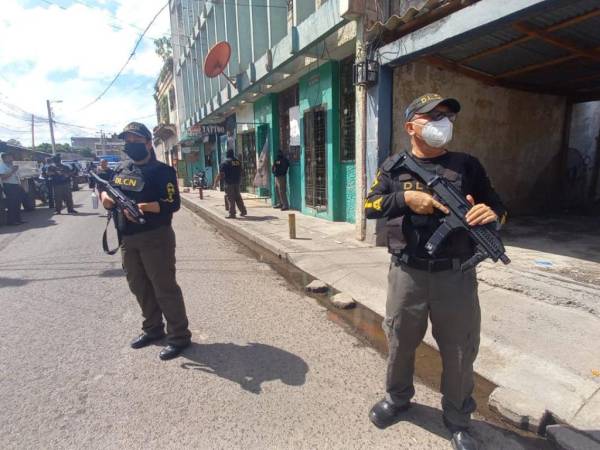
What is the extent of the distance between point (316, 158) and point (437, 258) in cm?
762

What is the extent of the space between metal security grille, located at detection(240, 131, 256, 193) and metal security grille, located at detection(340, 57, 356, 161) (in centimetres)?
647

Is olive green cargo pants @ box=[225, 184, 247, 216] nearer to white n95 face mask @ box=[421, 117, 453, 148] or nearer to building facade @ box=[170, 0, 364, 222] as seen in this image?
building facade @ box=[170, 0, 364, 222]

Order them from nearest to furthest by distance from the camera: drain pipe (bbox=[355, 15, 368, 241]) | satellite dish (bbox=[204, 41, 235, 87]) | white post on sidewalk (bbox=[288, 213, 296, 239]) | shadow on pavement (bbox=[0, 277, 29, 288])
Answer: shadow on pavement (bbox=[0, 277, 29, 288]) → drain pipe (bbox=[355, 15, 368, 241]) → white post on sidewalk (bbox=[288, 213, 296, 239]) → satellite dish (bbox=[204, 41, 235, 87])

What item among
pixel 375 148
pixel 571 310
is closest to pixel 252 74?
pixel 375 148

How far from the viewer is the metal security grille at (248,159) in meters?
14.4

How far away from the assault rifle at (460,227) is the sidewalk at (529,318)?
3.89ft

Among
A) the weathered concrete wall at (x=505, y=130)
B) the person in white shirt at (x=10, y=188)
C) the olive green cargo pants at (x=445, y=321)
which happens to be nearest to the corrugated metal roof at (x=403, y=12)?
the weathered concrete wall at (x=505, y=130)

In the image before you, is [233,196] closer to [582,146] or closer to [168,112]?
[582,146]

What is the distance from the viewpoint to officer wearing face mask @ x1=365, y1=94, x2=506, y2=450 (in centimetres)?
193

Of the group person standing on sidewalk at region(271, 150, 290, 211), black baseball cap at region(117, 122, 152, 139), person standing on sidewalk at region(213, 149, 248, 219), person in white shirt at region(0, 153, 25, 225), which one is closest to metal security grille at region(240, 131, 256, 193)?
person standing on sidewalk at region(271, 150, 290, 211)

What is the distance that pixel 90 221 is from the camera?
10.5m

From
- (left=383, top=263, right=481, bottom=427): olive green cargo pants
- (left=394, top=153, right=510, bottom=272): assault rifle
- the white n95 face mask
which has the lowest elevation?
(left=383, top=263, right=481, bottom=427): olive green cargo pants

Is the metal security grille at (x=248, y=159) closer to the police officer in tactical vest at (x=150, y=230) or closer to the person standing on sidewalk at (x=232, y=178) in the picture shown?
the person standing on sidewalk at (x=232, y=178)

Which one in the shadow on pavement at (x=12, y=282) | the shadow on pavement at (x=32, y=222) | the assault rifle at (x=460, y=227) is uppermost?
the assault rifle at (x=460, y=227)
